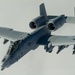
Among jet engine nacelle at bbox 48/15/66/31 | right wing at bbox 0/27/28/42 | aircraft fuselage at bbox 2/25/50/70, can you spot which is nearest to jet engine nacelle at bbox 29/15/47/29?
aircraft fuselage at bbox 2/25/50/70

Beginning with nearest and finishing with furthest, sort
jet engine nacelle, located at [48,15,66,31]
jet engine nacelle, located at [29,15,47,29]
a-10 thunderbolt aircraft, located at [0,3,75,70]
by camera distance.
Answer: a-10 thunderbolt aircraft, located at [0,3,75,70]
jet engine nacelle, located at [48,15,66,31]
jet engine nacelle, located at [29,15,47,29]

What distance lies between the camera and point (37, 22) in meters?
62.7

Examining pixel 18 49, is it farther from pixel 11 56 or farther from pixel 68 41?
pixel 68 41

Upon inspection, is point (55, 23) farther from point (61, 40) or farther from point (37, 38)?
point (37, 38)

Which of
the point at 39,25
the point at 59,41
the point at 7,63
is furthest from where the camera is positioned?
the point at 39,25

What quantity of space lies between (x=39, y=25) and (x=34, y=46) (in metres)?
4.43

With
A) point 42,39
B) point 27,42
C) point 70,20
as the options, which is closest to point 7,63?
point 27,42

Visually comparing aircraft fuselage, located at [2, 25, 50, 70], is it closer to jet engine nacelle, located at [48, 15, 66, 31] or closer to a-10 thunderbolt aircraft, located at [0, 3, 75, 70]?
a-10 thunderbolt aircraft, located at [0, 3, 75, 70]

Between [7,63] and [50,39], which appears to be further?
[50,39]

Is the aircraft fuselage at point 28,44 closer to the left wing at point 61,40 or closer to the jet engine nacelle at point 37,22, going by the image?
the jet engine nacelle at point 37,22

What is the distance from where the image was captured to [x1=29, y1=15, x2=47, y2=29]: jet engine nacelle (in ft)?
205

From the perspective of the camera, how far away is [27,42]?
58312 mm

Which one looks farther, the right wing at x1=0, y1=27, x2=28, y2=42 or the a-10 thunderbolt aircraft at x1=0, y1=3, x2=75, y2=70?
the right wing at x1=0, y1=27, x2=28, y2=42

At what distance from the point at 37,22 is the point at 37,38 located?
319 cm
